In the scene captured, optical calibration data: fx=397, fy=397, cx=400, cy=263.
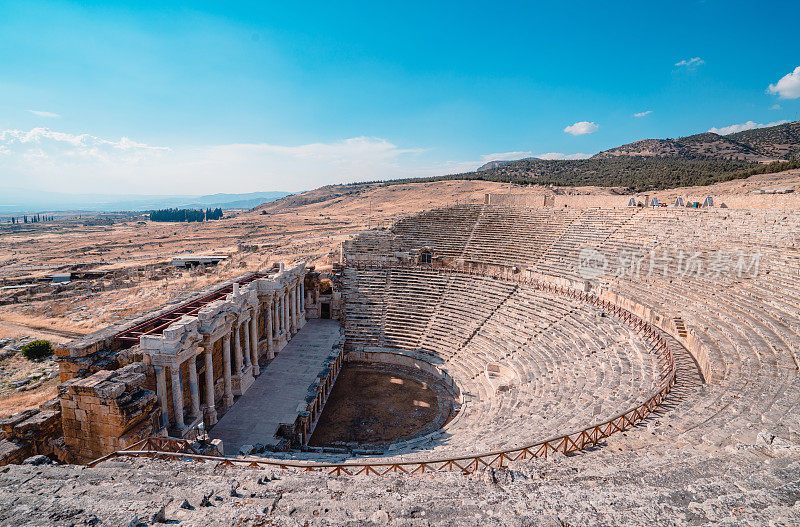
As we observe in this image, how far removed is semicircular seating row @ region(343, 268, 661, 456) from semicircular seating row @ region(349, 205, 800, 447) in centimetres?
220

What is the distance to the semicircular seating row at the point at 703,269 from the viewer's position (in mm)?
10422

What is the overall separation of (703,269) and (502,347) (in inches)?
433

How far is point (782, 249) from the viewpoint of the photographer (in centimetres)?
1902

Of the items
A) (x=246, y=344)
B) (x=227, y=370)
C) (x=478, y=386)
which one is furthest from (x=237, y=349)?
(x=478, y=386)

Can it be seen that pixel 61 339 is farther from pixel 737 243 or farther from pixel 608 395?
pixel 737 243

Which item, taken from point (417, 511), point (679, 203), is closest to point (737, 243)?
point (679, 203)

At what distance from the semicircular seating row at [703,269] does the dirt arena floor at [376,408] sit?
1071 centimetres

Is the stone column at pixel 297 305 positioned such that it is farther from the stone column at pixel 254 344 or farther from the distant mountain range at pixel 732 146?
the distant mountain range at pixel 732 146

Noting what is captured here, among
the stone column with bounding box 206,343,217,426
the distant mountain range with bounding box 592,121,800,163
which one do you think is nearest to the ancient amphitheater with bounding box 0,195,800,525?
the stone column with bounding box 206,343,217,426

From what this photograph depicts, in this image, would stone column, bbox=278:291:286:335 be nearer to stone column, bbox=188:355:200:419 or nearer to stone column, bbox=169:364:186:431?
stone column, bbox=188:355:200:419

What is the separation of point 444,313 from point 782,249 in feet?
56.8

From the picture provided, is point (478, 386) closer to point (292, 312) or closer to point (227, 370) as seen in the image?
point (227, 370)

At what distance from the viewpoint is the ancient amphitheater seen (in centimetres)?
676

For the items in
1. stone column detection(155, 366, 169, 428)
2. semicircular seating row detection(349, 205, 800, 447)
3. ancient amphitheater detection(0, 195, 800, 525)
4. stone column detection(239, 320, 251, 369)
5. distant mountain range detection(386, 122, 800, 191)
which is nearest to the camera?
ancient amphitheater detection(0, 195, 800, 525)
